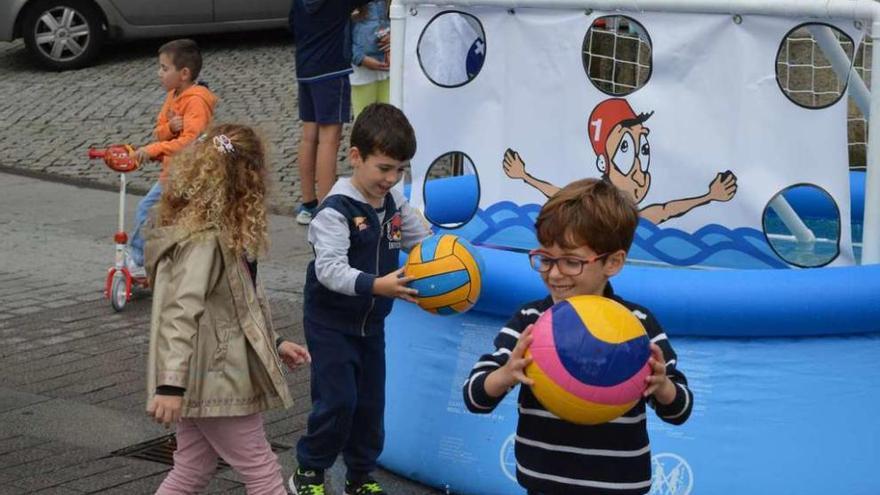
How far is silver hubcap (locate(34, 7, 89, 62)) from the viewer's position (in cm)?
1456

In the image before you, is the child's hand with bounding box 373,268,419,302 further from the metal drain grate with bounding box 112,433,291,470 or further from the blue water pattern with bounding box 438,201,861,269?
the metal drain grate with bounding box 112,433,291,470

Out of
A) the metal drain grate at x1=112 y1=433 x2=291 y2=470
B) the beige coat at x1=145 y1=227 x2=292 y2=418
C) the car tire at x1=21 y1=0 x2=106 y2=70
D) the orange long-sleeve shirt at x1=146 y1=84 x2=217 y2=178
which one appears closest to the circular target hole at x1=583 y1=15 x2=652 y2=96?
the beige coat at x1=145 y1=227 x2=292 y2=418

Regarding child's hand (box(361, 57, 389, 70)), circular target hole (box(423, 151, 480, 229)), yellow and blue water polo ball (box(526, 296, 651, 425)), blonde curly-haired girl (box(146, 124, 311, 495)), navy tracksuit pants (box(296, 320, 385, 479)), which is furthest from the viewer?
child's hand (box(361, 57, 389, 70))

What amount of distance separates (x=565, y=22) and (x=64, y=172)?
7.21 m

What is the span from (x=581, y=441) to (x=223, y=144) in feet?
5.36

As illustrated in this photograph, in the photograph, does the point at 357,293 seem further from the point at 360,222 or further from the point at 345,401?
the point at 345,401

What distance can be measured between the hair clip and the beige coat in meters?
0.26

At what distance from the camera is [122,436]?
19.4 feet

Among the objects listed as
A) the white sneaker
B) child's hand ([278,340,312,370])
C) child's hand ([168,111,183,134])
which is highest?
child's hand ([168,111,183,134])

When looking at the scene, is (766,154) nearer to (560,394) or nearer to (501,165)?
(501,165)

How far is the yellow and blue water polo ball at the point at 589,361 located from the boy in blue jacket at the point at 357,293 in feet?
4.35

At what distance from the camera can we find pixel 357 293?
466 centimetres

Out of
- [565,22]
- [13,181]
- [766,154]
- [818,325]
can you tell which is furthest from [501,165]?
[13,181]

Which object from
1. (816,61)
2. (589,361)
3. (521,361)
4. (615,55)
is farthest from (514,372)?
(816,61)
